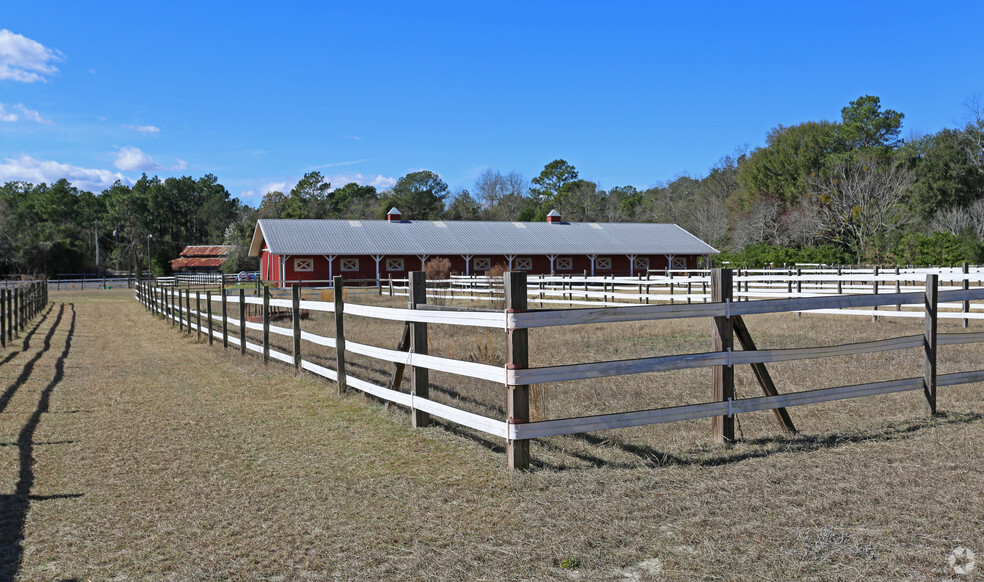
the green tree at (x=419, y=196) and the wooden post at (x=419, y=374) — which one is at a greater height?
the green tree at (x=419, y=196)

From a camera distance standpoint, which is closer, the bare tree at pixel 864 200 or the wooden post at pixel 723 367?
the wooden post at pixel 723 367

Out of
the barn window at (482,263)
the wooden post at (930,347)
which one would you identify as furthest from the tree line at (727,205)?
the wooden post at (930,347)

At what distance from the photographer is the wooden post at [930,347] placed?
6664 millimetres

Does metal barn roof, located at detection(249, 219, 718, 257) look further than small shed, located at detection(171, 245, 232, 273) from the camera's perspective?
No

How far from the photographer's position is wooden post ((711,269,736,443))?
5.75 metres

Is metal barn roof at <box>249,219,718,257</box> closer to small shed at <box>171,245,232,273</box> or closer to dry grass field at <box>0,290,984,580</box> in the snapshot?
dry grass field at <box>0,290,984,580</box>

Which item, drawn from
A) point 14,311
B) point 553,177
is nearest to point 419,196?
point 553,177

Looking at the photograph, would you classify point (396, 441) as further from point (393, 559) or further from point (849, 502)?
point (849, 502)

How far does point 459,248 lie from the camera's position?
1939 inches

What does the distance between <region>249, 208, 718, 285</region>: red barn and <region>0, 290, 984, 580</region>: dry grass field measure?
37045mm

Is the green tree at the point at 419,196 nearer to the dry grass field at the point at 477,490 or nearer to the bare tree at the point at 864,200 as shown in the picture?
the bare tree at the point at 864,200

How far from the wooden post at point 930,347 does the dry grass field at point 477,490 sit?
20 centimetres

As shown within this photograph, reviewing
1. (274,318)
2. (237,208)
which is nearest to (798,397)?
(274,318)

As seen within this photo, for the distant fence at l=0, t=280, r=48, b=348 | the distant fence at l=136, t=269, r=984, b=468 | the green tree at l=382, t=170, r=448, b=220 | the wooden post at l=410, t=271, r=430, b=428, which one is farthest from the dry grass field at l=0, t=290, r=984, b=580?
the green tree at l=382, t=170, r=448, b=220
